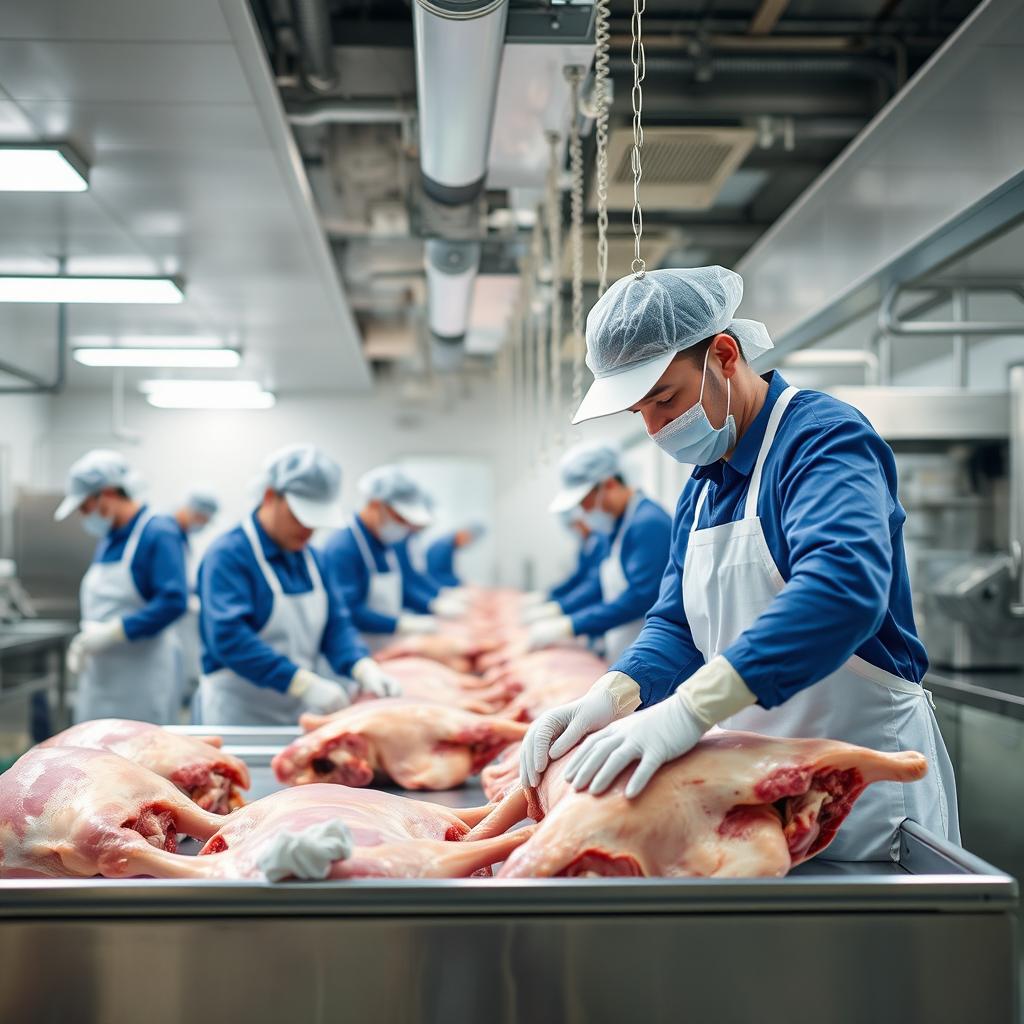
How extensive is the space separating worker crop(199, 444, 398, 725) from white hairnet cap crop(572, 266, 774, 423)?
5.47ft

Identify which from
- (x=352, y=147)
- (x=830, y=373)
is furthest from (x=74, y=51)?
(x=830, y=373)

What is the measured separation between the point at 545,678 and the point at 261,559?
3.34ft

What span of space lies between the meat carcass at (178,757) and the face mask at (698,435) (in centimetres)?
112

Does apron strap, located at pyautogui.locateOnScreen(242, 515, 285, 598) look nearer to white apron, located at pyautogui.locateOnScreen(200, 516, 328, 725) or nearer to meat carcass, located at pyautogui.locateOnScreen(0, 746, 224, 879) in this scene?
white apron, located at pyautogui.locateOnScreen(200, 516, 328, 725)

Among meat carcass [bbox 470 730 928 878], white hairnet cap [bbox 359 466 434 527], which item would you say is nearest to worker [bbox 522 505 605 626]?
white hairnet cap [bbox 359 466 434 527]

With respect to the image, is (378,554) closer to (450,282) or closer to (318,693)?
(450,282)

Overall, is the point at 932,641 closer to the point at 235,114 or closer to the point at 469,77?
the point at 469,77

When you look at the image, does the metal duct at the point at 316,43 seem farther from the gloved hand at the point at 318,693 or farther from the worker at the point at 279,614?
the gloved hand at the point at 318,693

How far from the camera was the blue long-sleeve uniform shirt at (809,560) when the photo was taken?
4.19 ft

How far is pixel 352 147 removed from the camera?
4379 mm

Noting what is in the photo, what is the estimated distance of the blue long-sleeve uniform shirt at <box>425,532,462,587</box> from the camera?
960 centimetres

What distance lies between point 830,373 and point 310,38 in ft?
18.8

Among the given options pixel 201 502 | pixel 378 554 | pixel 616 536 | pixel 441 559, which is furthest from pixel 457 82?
pixel 441 559

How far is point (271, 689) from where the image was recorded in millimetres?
3342
